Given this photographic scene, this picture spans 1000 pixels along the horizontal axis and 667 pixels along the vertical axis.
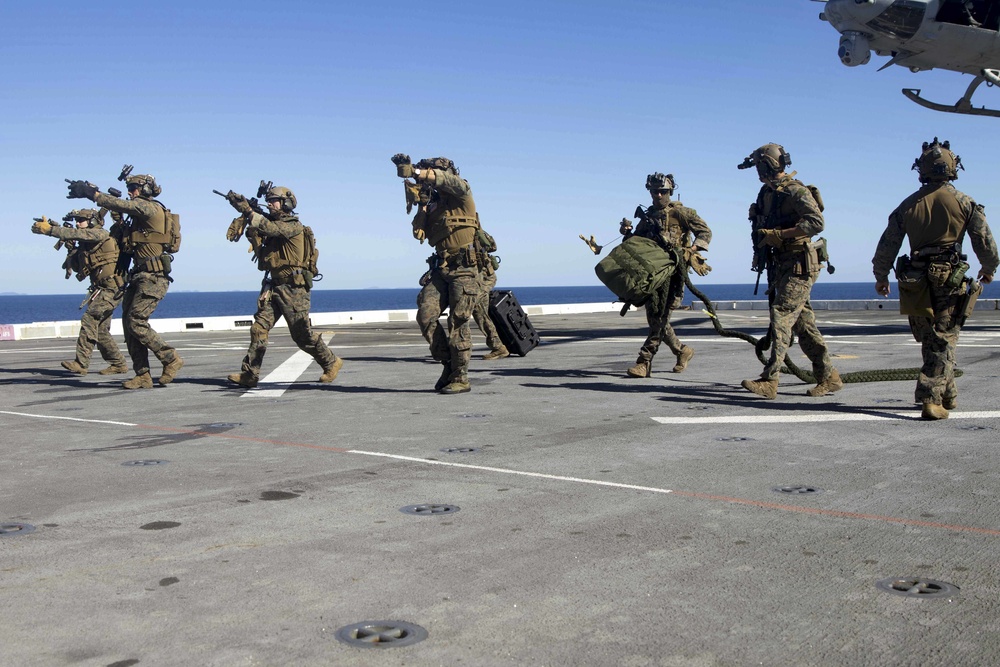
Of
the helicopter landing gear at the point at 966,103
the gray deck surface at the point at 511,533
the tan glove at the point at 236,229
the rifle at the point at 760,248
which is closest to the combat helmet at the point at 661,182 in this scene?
the rifle at the point at 760,248

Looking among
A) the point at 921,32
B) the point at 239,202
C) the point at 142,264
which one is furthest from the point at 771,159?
the point at 921,32

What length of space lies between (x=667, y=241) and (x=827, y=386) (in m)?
2.56

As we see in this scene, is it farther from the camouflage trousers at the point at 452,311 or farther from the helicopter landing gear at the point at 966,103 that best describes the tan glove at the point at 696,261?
the helicopter landing gear at the point at 966,103

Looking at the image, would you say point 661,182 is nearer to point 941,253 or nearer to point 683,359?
point 683,359

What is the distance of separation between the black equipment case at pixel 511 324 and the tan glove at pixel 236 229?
15.4 ft

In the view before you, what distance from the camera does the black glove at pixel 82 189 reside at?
1062cm

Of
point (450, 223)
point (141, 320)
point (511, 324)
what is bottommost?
point (511, 324)

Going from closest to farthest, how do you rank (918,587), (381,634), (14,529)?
(381,634)
(918,587)
(14,529)

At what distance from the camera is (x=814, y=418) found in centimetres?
736

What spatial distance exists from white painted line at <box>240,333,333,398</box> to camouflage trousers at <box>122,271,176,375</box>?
4.00 ft

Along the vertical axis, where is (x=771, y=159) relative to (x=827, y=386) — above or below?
above

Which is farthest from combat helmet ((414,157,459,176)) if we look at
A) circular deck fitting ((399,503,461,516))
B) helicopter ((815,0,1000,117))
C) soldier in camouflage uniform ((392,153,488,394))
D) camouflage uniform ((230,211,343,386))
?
helicopter ((815,0,1000,117))

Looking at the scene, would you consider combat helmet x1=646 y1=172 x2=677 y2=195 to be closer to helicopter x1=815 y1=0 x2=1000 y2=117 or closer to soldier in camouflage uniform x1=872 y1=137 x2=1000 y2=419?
soldier in camouflage uniform x1=872 y1=137 x2=1000 y2=419

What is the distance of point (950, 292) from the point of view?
7148mm
